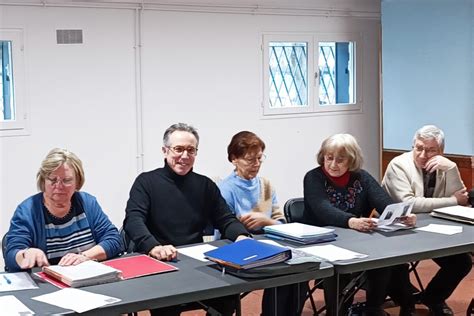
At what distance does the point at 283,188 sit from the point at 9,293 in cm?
418

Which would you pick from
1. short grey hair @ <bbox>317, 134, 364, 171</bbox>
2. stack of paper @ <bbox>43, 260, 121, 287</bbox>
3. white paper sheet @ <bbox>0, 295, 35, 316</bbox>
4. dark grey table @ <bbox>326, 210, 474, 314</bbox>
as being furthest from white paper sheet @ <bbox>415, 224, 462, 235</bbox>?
white paper sheet @ <bbox>0, 295, 35, 316</bbox>

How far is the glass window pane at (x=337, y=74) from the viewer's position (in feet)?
23.7

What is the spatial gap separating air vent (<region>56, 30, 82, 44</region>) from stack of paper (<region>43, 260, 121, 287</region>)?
9.18ft

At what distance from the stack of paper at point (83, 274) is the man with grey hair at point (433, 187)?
217 centimetres

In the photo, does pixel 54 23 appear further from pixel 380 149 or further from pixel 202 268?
pixel 380 149

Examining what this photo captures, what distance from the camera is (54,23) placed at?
217 inches

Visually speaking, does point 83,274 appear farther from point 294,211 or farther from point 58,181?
point 294,211

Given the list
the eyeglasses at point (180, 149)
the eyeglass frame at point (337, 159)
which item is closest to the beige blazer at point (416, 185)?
the eyeglass frame at point (337, 159)

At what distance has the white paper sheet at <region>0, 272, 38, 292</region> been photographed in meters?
2.96

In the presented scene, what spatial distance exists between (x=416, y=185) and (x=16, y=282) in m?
2.62

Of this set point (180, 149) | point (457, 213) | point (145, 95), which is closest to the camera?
point (180, 149)

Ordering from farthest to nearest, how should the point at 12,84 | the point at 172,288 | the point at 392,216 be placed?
the point at 12,84 < the point at 392,216 < the point at 172,288

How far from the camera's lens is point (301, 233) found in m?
3.79

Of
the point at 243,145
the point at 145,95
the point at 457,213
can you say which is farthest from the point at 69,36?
the point at 457,213
